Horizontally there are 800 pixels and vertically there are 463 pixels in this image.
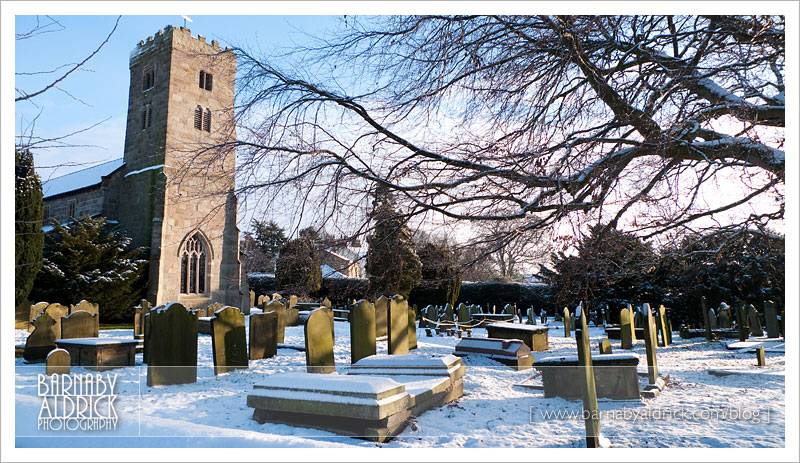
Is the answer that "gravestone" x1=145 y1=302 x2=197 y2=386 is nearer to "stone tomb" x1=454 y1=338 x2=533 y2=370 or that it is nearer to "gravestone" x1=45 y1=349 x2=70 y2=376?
"gravestone" x1=45 y1=349 x2=70 y2=376

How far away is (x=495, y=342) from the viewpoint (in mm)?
8344

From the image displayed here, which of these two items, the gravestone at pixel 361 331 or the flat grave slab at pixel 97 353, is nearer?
the flat grave slab at pixel 97 353

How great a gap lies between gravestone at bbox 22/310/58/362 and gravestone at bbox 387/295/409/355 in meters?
5.43

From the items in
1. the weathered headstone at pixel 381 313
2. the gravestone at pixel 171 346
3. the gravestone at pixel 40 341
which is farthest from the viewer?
the weathered headstone at pixel 381 313

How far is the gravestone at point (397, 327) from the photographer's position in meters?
7.55

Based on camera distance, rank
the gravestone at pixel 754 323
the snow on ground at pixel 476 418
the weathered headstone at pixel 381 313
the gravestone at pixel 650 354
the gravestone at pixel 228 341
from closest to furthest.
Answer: the snow on ground at pixel 476 418, the gravestone at pixel 650 354, the gravestone at pixel 228 341, the weathered headstone at pixel 381 313, the gravestone at pixel 754 323

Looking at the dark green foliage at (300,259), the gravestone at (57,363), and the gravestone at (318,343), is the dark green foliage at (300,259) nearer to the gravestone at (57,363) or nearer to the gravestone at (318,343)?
the gravestone at (318,343)

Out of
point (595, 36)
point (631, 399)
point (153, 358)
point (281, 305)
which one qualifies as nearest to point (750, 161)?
point (595, 36)

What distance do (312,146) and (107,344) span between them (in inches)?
180

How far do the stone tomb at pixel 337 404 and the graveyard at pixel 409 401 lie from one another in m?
0.01

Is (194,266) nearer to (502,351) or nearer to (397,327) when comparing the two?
(397,327)

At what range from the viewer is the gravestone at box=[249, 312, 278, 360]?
25.5ft

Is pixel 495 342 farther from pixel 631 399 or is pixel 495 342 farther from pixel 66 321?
pixel 66 321

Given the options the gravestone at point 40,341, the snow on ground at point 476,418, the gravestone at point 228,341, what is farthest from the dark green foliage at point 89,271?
the gravestone at point 228,341
